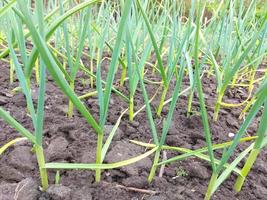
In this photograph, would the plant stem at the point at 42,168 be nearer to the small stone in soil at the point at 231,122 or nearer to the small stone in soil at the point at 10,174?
the small stone in soil at the point at 10,174

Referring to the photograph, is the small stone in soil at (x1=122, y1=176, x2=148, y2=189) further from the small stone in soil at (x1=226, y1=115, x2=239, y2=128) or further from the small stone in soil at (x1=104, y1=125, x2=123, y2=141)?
the small stone in soil at (x1=226, y1=115, x2=239, y2=128)

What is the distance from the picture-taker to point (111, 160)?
2.21 ft

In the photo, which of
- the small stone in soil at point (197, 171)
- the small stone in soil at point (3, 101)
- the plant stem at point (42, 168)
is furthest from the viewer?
the small stone in soil at point (3, 101)

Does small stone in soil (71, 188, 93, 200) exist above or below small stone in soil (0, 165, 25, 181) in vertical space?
below

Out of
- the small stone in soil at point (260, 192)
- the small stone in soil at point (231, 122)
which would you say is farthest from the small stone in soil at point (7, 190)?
the small stone in soil at point (231, 122)

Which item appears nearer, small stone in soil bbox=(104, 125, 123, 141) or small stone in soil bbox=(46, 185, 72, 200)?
small stone in soil bbox=(46, 185, 72, 200)

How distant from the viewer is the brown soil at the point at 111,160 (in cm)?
59

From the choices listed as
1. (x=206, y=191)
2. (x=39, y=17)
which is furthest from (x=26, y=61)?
(x=206, y=191)

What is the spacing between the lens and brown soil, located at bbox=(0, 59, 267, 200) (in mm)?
590

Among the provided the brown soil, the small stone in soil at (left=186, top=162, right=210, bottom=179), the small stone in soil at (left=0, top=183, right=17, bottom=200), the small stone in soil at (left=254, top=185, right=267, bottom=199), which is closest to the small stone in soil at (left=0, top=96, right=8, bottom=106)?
the brown soil

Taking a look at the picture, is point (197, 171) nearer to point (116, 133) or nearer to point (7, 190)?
point (116, 133)

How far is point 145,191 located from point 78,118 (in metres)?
0.28

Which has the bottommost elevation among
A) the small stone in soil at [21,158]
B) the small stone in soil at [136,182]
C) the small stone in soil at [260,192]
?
the small stone in soil at [260,192]

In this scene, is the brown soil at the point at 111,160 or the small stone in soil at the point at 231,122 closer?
the brown soil at the point at 111,160
